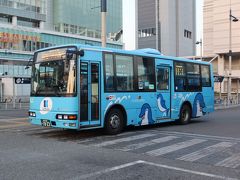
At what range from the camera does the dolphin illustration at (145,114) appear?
14.1 metres

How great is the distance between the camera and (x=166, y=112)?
15.5 meters

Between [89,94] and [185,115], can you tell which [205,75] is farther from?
[89,94]

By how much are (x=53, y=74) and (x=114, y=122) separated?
2.74m

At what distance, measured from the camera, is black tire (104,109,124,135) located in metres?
12.6

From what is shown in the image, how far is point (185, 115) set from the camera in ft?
55.8

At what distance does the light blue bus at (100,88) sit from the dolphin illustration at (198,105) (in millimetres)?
1980

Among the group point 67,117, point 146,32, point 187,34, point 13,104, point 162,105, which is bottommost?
point 13,104

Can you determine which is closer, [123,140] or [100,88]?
[123,140]

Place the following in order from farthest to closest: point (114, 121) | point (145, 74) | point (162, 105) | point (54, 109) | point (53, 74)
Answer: point (162, 105) < point (145, 74) < point (114, 121) < point (53, 74) < point (54, 109)

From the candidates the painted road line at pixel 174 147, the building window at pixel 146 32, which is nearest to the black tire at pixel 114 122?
the painted road line at pixel 174 147

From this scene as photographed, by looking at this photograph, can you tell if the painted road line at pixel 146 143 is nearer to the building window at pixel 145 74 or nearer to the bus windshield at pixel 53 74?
the bus windshield at pixel 53 74

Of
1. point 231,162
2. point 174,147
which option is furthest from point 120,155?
point 231,162

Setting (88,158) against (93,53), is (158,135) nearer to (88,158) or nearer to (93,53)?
(93,53)

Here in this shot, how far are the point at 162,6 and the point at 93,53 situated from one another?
330 feet
